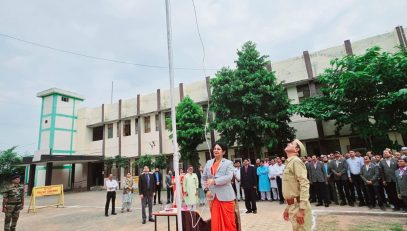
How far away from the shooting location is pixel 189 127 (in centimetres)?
1967

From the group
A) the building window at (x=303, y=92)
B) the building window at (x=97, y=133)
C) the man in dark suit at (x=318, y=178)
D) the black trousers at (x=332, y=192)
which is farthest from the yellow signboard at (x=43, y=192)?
the building window at (x=303, y=92)

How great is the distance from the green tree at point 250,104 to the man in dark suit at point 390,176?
21.9ft

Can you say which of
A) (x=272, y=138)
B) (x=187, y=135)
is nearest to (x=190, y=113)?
(x=187, y=135)

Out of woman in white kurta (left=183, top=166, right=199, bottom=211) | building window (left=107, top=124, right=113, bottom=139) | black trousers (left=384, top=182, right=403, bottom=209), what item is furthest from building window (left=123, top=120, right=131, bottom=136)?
black trousers (left=384, top=182, right=403, bottom=209)

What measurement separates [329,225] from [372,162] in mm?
3905

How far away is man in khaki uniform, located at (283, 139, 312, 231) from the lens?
3.57m

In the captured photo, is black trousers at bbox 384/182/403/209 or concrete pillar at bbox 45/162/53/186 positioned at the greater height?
concrete pillar at bbox 45/162/53/186

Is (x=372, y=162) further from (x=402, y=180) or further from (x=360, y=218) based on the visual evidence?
(x=360, y=218)

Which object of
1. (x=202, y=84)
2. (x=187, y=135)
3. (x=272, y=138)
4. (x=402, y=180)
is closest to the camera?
(x=402, y=180)

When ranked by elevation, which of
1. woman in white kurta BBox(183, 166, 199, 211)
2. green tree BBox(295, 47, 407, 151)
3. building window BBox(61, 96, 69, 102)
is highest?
building window BBox(61, 96, 69, 102)

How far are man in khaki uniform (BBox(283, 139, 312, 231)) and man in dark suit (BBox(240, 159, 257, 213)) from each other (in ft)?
18.8

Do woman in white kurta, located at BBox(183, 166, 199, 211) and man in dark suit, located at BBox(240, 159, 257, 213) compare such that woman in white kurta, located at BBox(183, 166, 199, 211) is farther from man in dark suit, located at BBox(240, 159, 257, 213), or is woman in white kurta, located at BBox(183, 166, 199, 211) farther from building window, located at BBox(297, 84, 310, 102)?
building window, located at BBox(297, 84, 310, 102)

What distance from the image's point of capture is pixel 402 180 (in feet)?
24.6

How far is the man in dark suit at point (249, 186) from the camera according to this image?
9.41 metres
